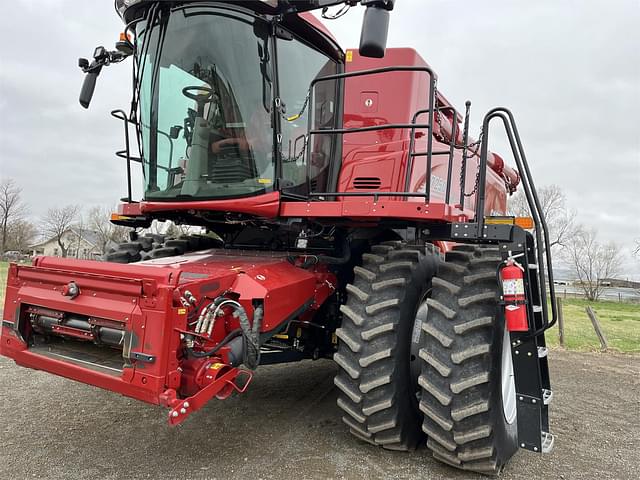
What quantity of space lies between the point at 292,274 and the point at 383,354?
963 mm

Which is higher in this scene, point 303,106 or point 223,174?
point 303,106

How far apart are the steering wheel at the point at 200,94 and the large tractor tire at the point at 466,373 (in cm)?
226

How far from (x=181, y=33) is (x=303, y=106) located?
1.12 meters

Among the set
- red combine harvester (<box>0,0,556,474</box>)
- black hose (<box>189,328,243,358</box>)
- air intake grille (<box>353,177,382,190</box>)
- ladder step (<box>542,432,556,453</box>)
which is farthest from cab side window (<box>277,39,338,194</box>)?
ladder step (<box>542,432,556,453</box>)

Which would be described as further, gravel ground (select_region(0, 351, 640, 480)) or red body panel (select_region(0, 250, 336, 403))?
gravel ground (select_region(0, 351, 640, 480))

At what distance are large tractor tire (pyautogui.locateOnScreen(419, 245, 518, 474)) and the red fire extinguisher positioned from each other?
0.13m

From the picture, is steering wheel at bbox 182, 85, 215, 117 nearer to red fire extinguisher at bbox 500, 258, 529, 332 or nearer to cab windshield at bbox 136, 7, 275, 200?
cab windshield at bbox 136, 7, 275, 200

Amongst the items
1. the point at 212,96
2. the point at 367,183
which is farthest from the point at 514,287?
the point at 212,96

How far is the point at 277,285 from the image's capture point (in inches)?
140

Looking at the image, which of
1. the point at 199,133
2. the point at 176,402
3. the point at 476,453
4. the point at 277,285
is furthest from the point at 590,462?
the point at 199,133

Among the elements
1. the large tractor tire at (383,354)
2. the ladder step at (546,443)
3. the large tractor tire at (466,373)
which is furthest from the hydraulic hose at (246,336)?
the ladder step at (546,443)

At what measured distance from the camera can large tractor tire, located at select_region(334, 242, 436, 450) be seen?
355cm

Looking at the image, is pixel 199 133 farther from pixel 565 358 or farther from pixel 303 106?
pixel 565 358

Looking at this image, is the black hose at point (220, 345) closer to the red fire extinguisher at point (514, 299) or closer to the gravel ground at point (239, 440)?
the gravel ground at point (239, 440)
